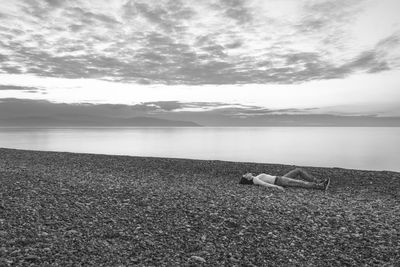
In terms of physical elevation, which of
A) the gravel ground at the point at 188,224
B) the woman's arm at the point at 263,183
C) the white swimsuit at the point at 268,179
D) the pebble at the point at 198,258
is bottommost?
the pebble at the point at 198,258

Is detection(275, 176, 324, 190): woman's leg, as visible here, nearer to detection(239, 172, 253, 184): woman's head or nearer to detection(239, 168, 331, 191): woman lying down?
detection(239, 168, 331, 191): woman lying down

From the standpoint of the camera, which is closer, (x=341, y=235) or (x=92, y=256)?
(x=92, y=256)

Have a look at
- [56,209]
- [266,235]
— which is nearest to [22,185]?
[56,209]

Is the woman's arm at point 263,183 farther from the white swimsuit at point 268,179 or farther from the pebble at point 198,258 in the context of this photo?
the pebble at point 198,258

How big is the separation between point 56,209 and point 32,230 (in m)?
2.06

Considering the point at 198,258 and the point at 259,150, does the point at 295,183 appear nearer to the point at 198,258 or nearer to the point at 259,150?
the point at 198,258

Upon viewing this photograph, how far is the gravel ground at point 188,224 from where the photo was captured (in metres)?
7.86

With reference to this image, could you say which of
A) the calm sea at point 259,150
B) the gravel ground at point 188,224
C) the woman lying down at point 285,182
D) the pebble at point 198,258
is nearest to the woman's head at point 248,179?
the woman lying down at point 285,182

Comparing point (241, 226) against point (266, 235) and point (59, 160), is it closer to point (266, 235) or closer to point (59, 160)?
point (266, 235)

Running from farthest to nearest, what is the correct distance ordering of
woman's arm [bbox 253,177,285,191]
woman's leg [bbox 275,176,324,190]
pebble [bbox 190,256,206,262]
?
woman's leg [bbox 275,176,324,190]
woman's arm [bbox 253,177,285,191]
pebble [bbox 190,256,206,262]

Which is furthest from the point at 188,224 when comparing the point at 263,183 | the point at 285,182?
the point at 285,182

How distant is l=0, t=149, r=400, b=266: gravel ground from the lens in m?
7.86

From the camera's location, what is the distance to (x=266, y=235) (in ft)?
31.2

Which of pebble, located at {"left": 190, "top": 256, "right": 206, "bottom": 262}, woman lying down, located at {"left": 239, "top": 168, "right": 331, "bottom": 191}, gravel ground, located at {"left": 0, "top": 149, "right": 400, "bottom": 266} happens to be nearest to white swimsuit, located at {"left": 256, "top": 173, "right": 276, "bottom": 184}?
woman lying down, located at {"left": 239, "top": 168, "right": 331, "bottom": 191}
